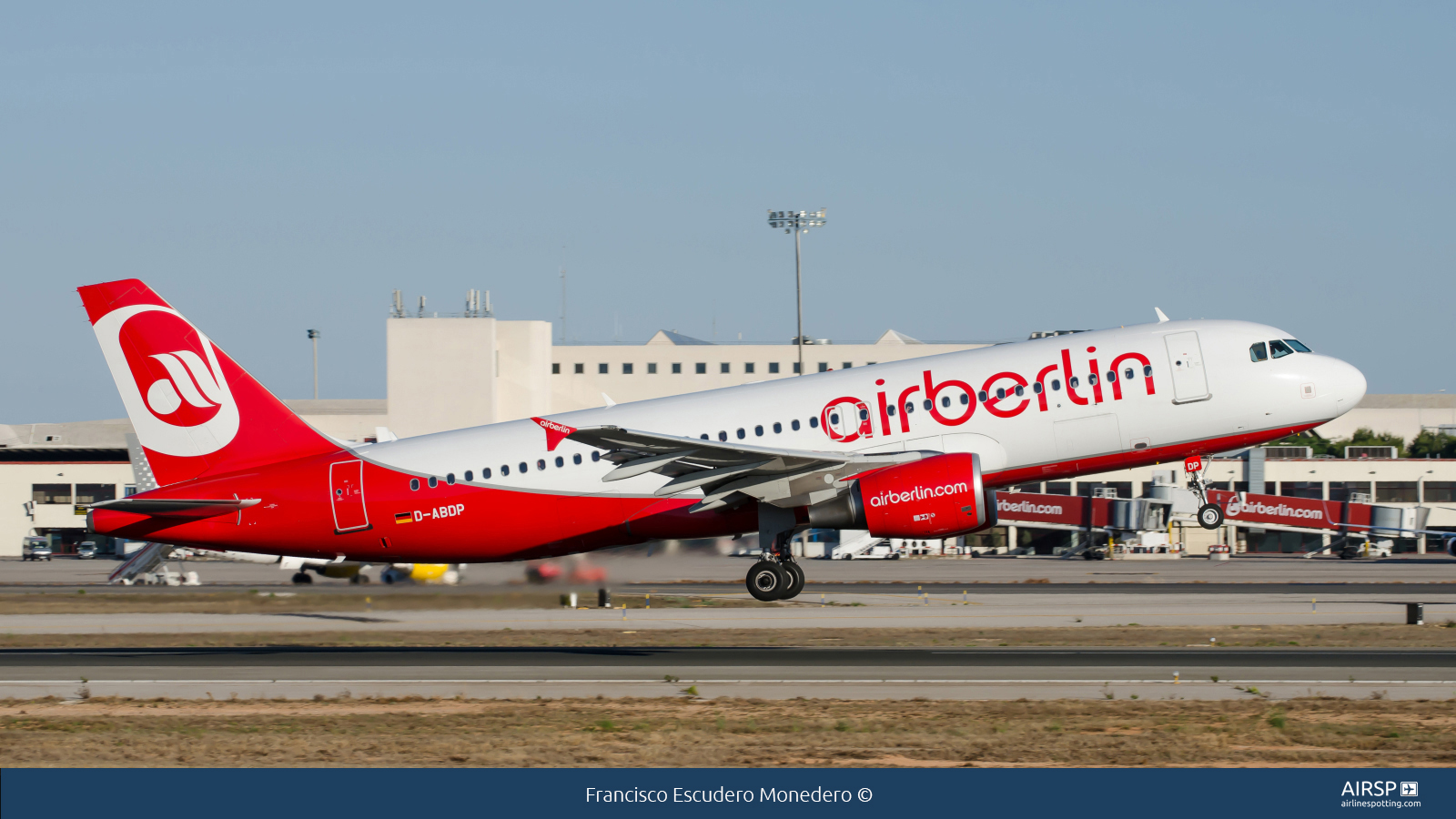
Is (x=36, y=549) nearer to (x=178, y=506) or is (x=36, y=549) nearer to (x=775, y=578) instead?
(x=178, y=506)

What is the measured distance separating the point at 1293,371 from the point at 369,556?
2068 centimetres

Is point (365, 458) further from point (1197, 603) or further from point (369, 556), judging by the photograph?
point (1197, 603)

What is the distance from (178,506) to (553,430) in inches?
353

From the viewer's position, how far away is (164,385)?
3117 centimetres

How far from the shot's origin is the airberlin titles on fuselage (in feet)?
94.0

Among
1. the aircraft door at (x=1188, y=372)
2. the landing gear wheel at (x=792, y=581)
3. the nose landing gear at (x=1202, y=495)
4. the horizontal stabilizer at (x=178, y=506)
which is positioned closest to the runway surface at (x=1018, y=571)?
the landing gear wheel at (x=792, y=581)

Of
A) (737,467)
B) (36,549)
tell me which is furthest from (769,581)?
(36,549)

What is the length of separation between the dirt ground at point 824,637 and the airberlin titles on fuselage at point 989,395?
21.3 feet

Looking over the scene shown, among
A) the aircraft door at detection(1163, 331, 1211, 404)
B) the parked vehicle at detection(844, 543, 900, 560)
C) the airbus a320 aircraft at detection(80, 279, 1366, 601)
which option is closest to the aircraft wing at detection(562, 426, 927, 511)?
Answer: the airbus a320 aircraft at detection(80, 279, 1366, 601)

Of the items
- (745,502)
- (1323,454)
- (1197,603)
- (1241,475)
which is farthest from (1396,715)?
(1323,454)

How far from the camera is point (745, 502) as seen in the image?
1166 inches

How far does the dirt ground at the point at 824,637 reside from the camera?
108ft

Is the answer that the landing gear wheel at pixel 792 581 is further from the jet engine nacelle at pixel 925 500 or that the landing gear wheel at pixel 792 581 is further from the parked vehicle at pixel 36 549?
the parked vehicle at pixel 36 549

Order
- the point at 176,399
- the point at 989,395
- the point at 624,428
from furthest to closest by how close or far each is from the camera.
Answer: the point at 176,399, the point at 624,428, the point at 989,395
